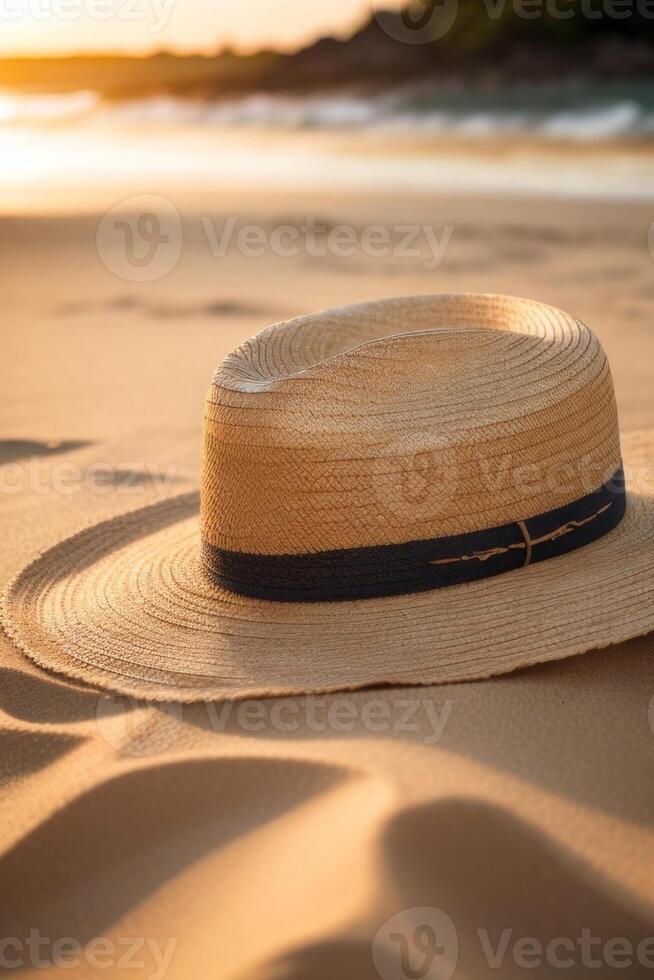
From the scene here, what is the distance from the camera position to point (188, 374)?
4.89 m

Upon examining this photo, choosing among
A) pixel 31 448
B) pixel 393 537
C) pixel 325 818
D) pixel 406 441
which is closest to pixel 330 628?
pixel 393 537

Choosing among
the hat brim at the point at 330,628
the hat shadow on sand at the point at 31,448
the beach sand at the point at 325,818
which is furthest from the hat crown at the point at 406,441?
the hat shadow on sand at the point at 31,448

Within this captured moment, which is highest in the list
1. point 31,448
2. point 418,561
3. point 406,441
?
point 406,441

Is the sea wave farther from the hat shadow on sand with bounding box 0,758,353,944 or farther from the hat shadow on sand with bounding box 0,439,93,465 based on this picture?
the hat shadow on sand with bounding box 0,758,353,944

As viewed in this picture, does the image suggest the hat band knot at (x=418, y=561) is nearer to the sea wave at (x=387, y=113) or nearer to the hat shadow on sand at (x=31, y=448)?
the hat shadow on sand at (x=31, y=448)

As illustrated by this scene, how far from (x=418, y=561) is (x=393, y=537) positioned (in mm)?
68

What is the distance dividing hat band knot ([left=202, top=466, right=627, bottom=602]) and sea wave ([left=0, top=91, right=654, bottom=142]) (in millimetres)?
10563

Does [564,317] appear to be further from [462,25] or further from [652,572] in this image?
[462,25]

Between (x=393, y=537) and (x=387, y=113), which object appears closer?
(x=393, y=537)

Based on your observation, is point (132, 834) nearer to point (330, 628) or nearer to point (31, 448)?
point (330, 628)

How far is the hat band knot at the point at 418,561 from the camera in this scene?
6.99ft

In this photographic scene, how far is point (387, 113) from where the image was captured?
1570cm

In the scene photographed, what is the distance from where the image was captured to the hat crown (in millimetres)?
2098

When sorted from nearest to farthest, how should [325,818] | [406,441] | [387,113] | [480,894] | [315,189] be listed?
[480,894]
[325,818]
[406,441]
[315,189]
[387,113]
